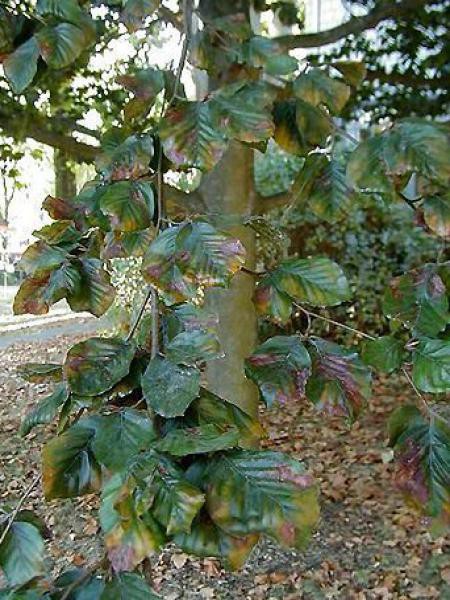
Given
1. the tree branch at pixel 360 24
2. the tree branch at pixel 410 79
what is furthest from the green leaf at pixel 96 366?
the tree branch at pixel 410 79

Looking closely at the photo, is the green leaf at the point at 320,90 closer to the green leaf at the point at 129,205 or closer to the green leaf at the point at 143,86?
the green leaf at the point at 143,86

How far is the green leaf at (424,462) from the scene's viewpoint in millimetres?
709

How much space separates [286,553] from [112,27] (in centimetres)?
208

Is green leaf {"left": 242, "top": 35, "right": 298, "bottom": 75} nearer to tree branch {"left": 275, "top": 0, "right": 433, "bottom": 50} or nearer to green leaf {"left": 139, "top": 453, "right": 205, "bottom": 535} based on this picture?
green leaf {"left": 139, "top": 453, "right": 205, "bottom": 535}

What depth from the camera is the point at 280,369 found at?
0.79 meters

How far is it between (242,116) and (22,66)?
0.44 meters

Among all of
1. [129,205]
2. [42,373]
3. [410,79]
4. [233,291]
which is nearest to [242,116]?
[129,205]

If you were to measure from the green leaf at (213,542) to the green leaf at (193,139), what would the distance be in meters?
0.39

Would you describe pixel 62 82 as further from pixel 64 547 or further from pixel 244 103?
pixel 244 103

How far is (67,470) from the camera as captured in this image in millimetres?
684

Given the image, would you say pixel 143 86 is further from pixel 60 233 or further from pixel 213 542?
pixel 213 542

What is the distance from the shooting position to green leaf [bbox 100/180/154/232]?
2.60 feet

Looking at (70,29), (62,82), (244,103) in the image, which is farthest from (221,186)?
(244,103)

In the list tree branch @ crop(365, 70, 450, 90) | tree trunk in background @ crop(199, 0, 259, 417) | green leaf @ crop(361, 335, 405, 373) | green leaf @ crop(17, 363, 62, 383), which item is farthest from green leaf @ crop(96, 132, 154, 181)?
tree branch @ crop(365, 70, 450, 90)
